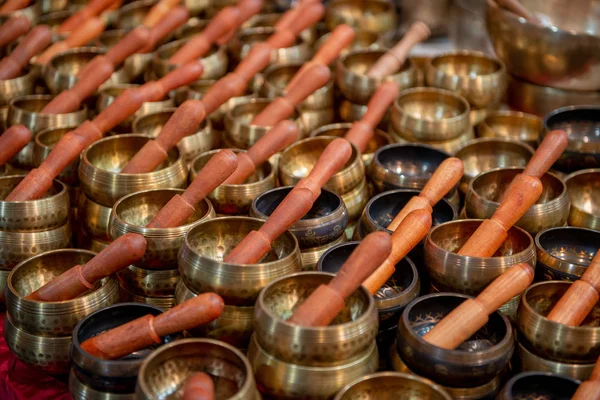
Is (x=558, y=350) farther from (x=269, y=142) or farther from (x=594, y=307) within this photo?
(x=269, y=142)

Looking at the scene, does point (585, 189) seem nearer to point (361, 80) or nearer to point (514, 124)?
point (514, 124)

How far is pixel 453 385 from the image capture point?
50.1 inches

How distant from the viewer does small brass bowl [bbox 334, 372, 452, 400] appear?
1.20 m

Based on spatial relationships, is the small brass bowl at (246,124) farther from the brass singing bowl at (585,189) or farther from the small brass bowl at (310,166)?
the brass singing bowl at (585,189)

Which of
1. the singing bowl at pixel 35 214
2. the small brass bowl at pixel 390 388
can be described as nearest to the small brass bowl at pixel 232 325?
the small brass bowl at pixel 390 388

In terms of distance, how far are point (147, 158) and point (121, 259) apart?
0.39 meters

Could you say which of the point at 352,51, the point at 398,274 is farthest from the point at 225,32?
the point at 398,274

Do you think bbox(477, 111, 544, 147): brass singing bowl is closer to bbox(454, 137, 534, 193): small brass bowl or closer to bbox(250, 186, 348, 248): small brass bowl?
bbox(454, 137, 534, 193): small brass bowl

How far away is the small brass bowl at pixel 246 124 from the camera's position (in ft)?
6.27

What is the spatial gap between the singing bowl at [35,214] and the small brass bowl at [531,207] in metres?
0.81

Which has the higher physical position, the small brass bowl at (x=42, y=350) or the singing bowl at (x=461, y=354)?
the singing bowl at (x=461, y=354)

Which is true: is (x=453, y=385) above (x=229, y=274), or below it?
below

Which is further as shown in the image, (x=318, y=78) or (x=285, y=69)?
(x=285, y=69)

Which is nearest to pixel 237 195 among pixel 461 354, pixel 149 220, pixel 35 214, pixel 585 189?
pixel 149 220
